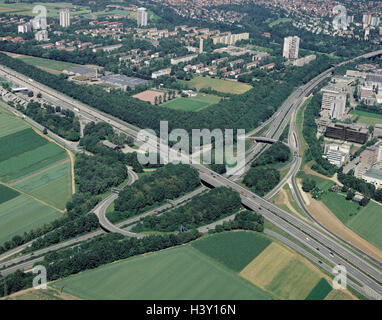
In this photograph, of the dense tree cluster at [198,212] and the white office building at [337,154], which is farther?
the white office building at [337,154]

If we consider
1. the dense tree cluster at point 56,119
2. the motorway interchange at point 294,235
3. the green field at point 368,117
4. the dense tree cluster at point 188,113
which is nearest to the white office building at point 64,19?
the dense tree cluster at point 188,113

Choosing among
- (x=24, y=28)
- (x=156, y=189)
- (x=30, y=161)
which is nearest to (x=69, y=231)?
(x=156, y=189)

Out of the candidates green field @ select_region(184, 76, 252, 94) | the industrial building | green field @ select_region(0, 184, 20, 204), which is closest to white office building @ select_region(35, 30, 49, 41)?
green field @ select_region(184, 76, 252, 94)

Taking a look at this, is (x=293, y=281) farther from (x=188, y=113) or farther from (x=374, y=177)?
(x=188, y=113)

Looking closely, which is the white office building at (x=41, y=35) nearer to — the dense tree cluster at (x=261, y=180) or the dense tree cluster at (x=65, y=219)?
the dense tree cluster at (x=65, y=219)

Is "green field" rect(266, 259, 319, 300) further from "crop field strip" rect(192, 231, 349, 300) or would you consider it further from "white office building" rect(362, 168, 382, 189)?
"white office building" rect(362, 168, 382, 189)

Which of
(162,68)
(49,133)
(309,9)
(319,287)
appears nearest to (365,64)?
(162,68)

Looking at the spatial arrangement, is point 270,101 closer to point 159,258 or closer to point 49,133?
point 49,133
